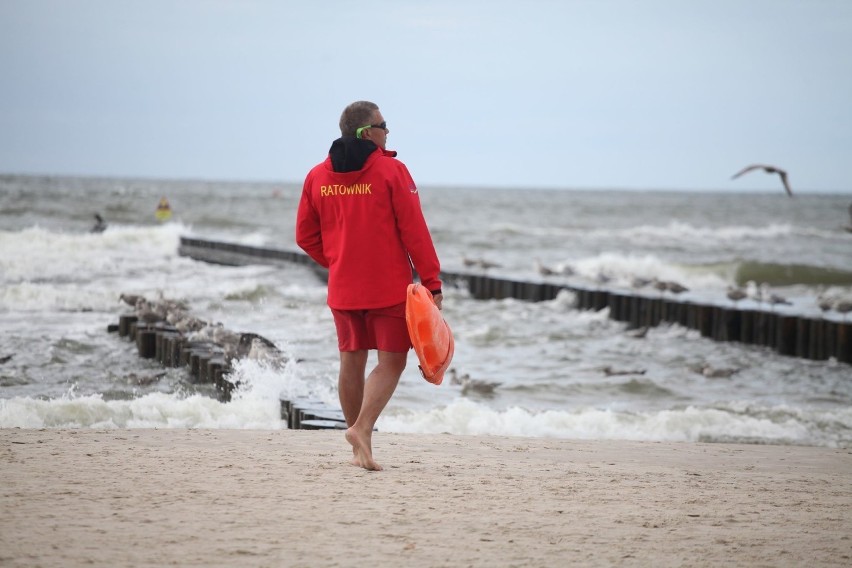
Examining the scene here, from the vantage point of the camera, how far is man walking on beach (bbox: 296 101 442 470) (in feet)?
15.0

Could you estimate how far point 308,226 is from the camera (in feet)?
15.8

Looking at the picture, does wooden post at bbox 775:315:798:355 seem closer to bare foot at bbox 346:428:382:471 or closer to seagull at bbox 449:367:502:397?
seagull at bbox 449:367:502:397

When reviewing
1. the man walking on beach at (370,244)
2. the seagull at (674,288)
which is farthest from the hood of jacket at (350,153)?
the seagull at (674,288)

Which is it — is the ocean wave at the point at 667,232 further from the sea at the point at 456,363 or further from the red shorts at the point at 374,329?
the red shorts at the point at 374,329

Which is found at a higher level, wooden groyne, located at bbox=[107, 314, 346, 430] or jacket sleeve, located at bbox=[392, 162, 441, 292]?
jacket sleeve, located at bbox=[392, 162, 441, 292]

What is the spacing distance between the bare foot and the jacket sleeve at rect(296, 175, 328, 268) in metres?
0.79

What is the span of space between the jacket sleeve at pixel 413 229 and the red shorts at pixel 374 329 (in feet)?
0.60

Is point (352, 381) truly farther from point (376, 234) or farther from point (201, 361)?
point (201, 361)

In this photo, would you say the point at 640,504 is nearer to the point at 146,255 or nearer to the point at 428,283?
the point at 428,283

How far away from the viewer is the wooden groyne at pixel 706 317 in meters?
12.8

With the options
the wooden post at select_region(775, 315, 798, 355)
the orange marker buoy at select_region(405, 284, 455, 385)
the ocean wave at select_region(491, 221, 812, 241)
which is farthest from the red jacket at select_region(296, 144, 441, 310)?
the ocean wave at select_region(491, 221, 812, 241)

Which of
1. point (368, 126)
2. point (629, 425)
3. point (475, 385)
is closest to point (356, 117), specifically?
point (368, 126)

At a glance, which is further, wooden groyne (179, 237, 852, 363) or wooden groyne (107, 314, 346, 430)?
wooden groyne (179, 237, 852, 363)

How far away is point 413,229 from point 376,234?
168 millimetres
